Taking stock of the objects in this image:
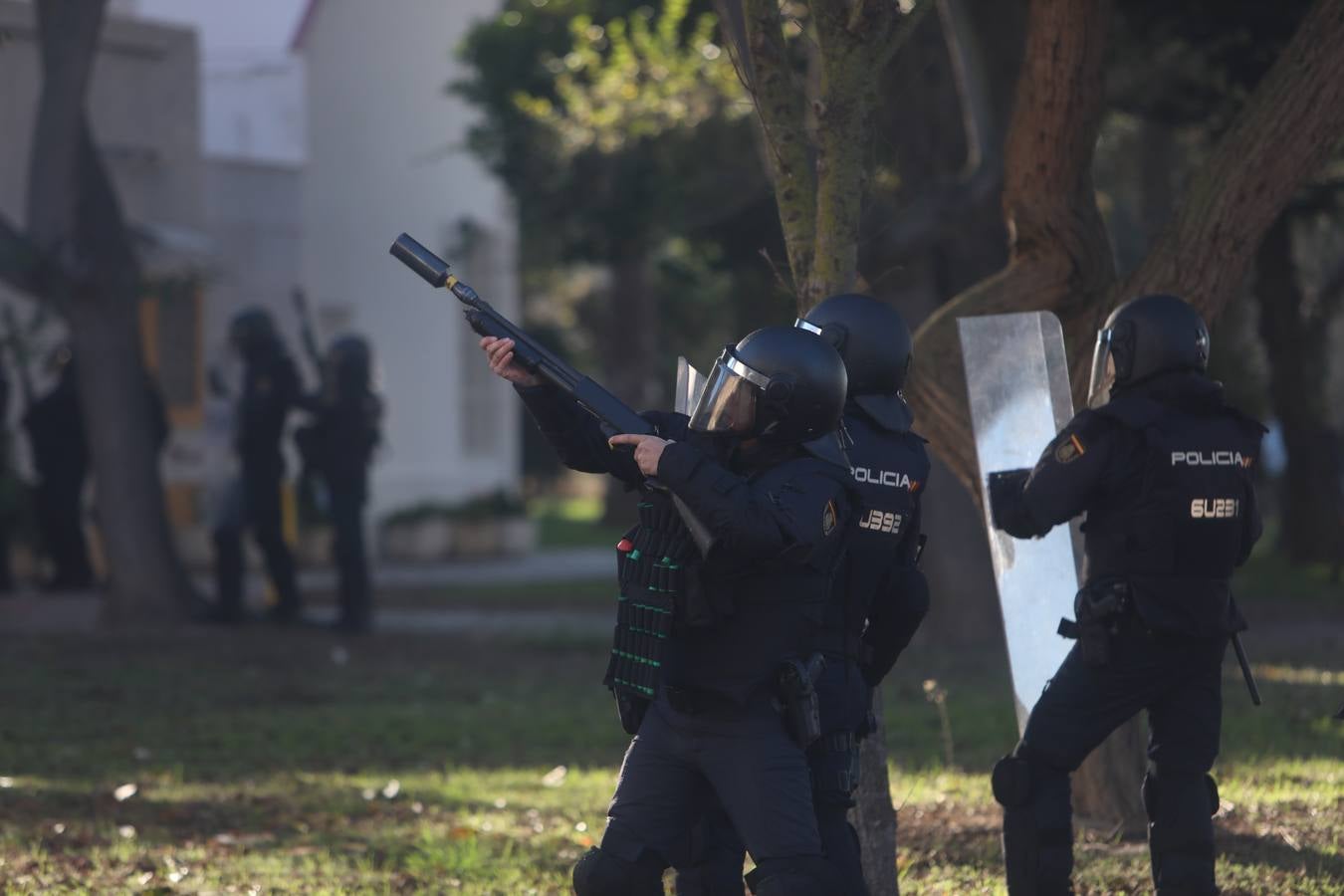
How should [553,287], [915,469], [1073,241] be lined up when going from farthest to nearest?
[553,287] < [1073,241] < [915,469]

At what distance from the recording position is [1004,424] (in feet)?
19.4

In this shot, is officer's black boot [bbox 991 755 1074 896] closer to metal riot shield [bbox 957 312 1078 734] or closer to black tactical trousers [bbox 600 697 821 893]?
metal riot shield [bbox 957 312 1078 734]

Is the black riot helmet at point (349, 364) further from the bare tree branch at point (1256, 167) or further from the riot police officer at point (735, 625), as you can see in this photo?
the riot police officer at point (735, 625)

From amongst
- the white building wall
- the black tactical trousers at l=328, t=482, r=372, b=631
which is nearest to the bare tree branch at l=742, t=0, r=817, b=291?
the black tactical trousers at l=328, t=482, r=372, b=631

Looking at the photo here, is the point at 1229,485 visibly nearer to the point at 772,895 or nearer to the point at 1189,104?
the point at 772,895

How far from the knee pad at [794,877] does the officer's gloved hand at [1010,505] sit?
128 centimetres

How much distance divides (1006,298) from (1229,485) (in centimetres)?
153

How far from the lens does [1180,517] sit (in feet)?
16.3

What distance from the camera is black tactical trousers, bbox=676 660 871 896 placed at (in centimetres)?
432

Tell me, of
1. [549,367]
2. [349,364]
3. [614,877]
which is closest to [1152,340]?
[549,367]

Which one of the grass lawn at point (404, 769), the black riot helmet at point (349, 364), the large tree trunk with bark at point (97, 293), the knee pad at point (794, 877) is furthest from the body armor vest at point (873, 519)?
the large tree trunk with bark at point (97, 293)

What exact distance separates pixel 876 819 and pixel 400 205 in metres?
16.7

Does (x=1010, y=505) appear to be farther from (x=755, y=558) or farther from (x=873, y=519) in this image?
(x=755, y=558)

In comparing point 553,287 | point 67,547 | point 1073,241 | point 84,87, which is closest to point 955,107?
point 84,87
